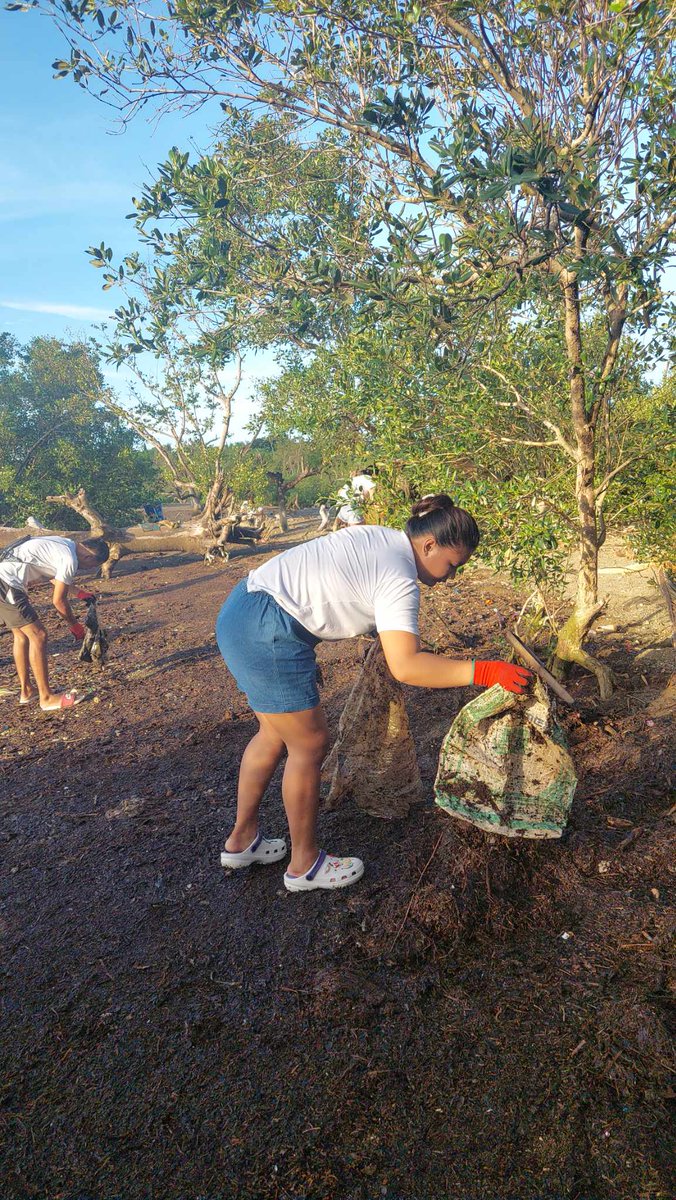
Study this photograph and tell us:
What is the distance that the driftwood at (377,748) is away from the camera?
10.7 feet

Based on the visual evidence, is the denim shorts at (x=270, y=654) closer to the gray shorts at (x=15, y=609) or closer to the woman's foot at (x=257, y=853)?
the woman's foot at (x=257, y=853)

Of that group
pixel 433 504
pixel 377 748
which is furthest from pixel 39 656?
pixel 433 504

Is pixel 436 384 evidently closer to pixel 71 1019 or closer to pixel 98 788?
pixel 98 788

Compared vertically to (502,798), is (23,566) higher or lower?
higher

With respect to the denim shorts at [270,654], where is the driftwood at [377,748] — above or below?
below

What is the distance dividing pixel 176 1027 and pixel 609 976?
144cm

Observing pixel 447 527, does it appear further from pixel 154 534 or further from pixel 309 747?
pixel 154 534

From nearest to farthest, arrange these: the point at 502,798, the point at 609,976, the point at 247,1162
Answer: the point at 247,1162 → the point at 609,976 → the point at 502,798

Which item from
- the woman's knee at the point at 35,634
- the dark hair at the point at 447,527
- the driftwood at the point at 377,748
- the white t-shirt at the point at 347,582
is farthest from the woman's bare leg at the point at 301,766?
the woman's knee at the point at 35,634

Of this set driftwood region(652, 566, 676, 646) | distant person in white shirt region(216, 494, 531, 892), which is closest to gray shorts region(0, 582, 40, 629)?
distant person in white shirt region(216, 494, 531, 892)

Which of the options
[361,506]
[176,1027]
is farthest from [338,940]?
[361,506]

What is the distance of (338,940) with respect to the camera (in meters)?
2.53

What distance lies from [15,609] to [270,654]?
404 centimetres

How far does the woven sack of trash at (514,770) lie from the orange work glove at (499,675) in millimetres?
284
